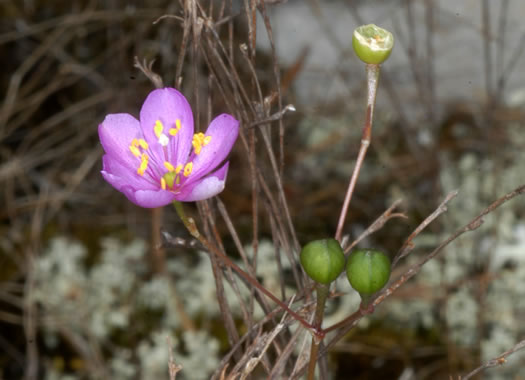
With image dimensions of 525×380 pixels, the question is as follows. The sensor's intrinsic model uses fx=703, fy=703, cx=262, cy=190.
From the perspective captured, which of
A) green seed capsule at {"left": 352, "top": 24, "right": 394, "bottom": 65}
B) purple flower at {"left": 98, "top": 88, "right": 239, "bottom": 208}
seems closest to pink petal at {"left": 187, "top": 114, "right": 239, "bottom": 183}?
purple flower at {"left": 98, "top": 88, "right": 239, "bottom": 208}

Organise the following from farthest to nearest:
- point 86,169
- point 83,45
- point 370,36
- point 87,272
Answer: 1. point 83,45
2. point 86,169
3. point 87,272
4. point 370,36

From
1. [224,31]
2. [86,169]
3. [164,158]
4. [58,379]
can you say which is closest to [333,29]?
[224,31]

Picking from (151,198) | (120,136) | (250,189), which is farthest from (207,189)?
(250,189)

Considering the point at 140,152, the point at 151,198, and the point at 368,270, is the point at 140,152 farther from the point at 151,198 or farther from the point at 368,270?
the point at 368,270

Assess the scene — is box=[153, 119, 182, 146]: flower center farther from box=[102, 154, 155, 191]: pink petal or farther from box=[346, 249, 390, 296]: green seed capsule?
box=[346, 249, 390, 296]: green seed capsule

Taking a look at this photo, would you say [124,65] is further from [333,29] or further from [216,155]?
[216,155]
